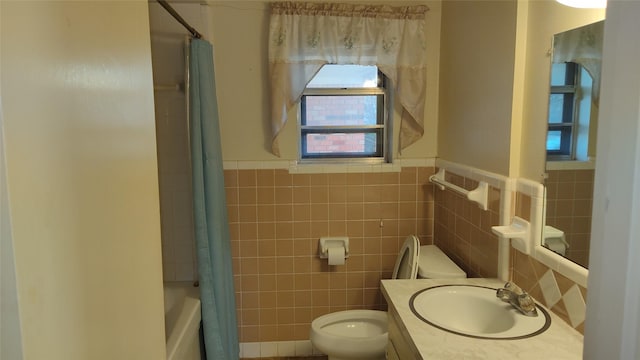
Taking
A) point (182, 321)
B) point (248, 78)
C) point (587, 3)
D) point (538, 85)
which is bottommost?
point (182, 321)

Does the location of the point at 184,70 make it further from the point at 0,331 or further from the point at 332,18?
the point at 0,331

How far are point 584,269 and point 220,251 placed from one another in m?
1.62

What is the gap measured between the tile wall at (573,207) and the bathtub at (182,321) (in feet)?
4.99

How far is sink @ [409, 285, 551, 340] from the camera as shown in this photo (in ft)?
5.24

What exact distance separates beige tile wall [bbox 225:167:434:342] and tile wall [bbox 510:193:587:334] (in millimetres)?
1032

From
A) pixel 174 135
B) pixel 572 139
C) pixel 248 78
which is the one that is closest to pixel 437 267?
pixel 572 139

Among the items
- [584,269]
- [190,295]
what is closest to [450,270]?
[584,269]

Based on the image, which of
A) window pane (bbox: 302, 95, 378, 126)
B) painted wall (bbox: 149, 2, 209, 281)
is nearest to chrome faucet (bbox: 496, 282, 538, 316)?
window pane (bbox: 302, 95, 378, 126)

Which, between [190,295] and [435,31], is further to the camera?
[435,31]

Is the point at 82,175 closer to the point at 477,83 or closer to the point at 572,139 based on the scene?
the point at 572,139

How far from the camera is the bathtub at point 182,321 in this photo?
6.17ft

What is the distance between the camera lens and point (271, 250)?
9.11 feet

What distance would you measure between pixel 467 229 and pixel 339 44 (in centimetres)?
128

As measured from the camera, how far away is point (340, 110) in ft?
9.34
